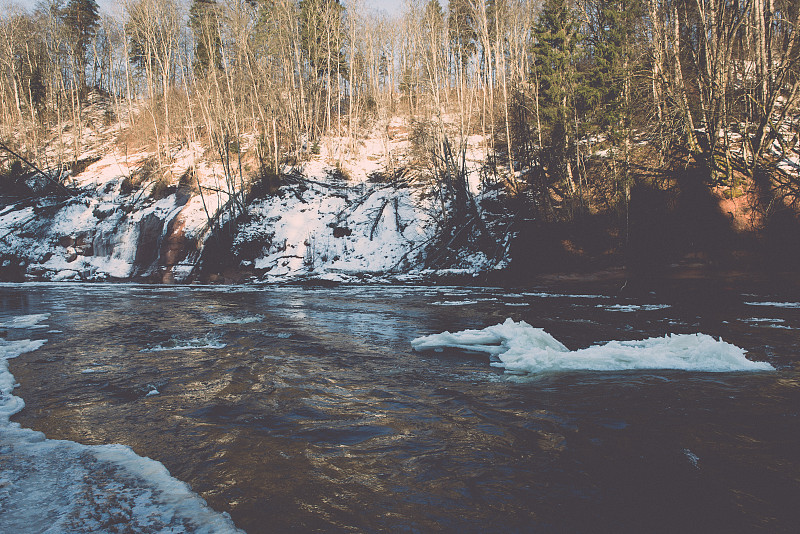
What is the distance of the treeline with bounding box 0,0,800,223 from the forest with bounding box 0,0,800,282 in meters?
0.15

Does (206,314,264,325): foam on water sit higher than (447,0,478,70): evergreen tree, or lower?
lower

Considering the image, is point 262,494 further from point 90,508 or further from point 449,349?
point 449,349

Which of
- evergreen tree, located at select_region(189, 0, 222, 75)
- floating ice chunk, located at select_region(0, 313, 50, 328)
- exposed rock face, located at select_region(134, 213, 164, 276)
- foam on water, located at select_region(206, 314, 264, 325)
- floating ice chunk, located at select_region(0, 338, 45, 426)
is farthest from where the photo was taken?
evergreen tree, located at select_region(189, 0, 222, 75)

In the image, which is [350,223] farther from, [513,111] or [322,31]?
[322,31]

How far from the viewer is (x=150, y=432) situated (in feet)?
13.9

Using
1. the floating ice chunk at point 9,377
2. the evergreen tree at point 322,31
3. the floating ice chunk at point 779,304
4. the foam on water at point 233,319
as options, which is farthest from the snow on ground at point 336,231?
the floating ice chunk at point 9,377

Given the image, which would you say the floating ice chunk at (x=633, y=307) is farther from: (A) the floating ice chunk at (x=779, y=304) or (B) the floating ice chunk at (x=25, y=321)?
(B) the floating ice chunk at (x=25, y=321)

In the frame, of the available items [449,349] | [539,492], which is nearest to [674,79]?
[449,349]

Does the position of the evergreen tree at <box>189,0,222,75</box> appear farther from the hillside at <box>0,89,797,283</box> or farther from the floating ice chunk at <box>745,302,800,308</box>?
the floating ice chunk at <box>745,302,800,308</box>

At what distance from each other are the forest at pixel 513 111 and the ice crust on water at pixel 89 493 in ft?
63.1

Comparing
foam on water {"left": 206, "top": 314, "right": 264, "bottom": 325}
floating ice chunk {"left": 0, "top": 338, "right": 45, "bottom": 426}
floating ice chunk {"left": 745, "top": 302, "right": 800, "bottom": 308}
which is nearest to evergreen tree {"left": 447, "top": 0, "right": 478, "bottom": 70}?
floating ice chunk {"left": 745, "top": 302, "right": 800, "bottom": 308}

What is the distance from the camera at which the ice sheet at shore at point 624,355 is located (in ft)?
19.9

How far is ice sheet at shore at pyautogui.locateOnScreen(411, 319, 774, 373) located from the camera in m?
6.07

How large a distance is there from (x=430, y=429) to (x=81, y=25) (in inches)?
2395
